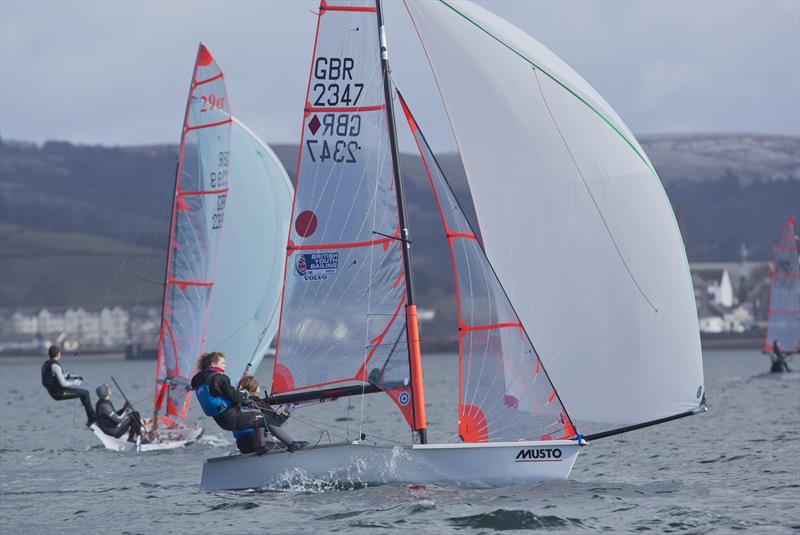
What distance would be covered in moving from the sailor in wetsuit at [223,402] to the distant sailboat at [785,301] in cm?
3684

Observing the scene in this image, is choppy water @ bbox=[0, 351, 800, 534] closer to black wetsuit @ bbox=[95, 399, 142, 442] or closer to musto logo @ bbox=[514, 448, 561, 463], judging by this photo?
musto logo @ bbox=[514, 448, 561, 463]

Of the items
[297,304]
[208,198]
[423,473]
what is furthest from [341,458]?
[208,198]

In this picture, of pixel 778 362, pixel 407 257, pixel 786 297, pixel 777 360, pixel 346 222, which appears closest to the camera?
pixel 407 257

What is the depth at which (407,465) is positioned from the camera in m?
13.7

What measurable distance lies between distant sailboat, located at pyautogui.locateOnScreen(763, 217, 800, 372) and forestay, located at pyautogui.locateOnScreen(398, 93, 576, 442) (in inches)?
1396

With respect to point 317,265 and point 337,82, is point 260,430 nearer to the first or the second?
point 317,265

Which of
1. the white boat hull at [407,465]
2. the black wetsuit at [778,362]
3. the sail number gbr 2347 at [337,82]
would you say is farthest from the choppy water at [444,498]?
the black wetsuit at [778,362]

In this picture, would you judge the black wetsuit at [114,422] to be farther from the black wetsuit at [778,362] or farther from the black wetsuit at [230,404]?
the black wetsuit at [778,362]

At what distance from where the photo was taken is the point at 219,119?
24.7 m

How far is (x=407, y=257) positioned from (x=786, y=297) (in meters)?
37.1

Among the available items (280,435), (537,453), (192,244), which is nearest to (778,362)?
(192,244)

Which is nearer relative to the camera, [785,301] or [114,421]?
[114,421]

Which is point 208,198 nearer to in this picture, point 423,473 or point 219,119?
point 219,119

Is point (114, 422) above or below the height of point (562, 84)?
below
